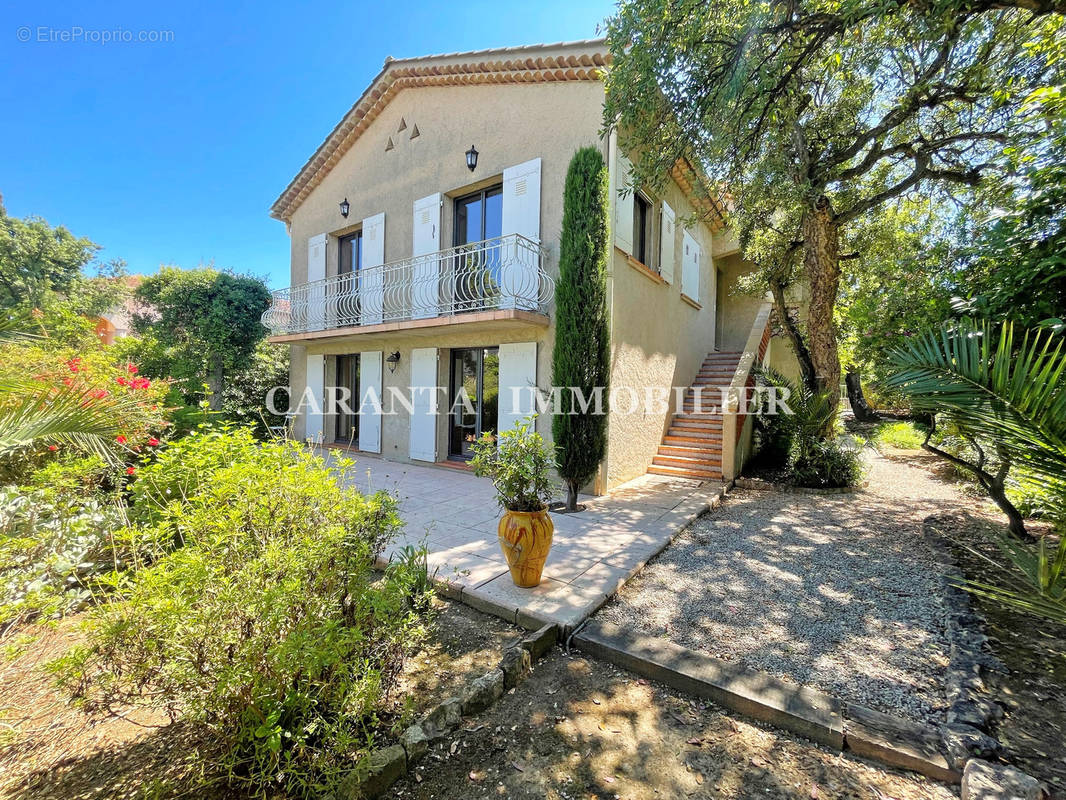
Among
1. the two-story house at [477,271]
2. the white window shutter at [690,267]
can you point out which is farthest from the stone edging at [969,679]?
the white window shutter at [690,267]

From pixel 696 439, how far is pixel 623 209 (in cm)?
519

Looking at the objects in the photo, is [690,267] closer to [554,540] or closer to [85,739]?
[554,540]

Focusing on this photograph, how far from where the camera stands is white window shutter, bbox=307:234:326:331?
36.9 feet

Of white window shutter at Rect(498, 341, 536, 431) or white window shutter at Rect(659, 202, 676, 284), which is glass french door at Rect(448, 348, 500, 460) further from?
white window shutter at Rect(659, 202, 676, 284)

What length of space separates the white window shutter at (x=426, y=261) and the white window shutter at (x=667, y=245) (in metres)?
4.99

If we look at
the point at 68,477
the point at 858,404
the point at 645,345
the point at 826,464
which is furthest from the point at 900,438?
the point at 68,477

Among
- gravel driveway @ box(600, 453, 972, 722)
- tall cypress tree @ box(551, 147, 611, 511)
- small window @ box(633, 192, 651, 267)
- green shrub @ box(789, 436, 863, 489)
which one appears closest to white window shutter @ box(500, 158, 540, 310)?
tall cypress tree @ box(551, 147, 611, 511)

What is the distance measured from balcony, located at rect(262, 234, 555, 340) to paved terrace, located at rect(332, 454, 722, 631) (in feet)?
10.4

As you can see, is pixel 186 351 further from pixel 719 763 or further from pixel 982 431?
pixel 982 431

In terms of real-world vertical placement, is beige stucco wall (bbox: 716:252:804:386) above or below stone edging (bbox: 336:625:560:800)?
above

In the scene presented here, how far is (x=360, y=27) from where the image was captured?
8.44 metres

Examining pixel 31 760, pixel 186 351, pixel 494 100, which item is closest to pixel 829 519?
pixel 31 760

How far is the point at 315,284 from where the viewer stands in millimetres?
11109

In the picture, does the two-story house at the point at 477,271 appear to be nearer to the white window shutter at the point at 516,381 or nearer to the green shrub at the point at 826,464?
the white window shutter at the point at 516,381
